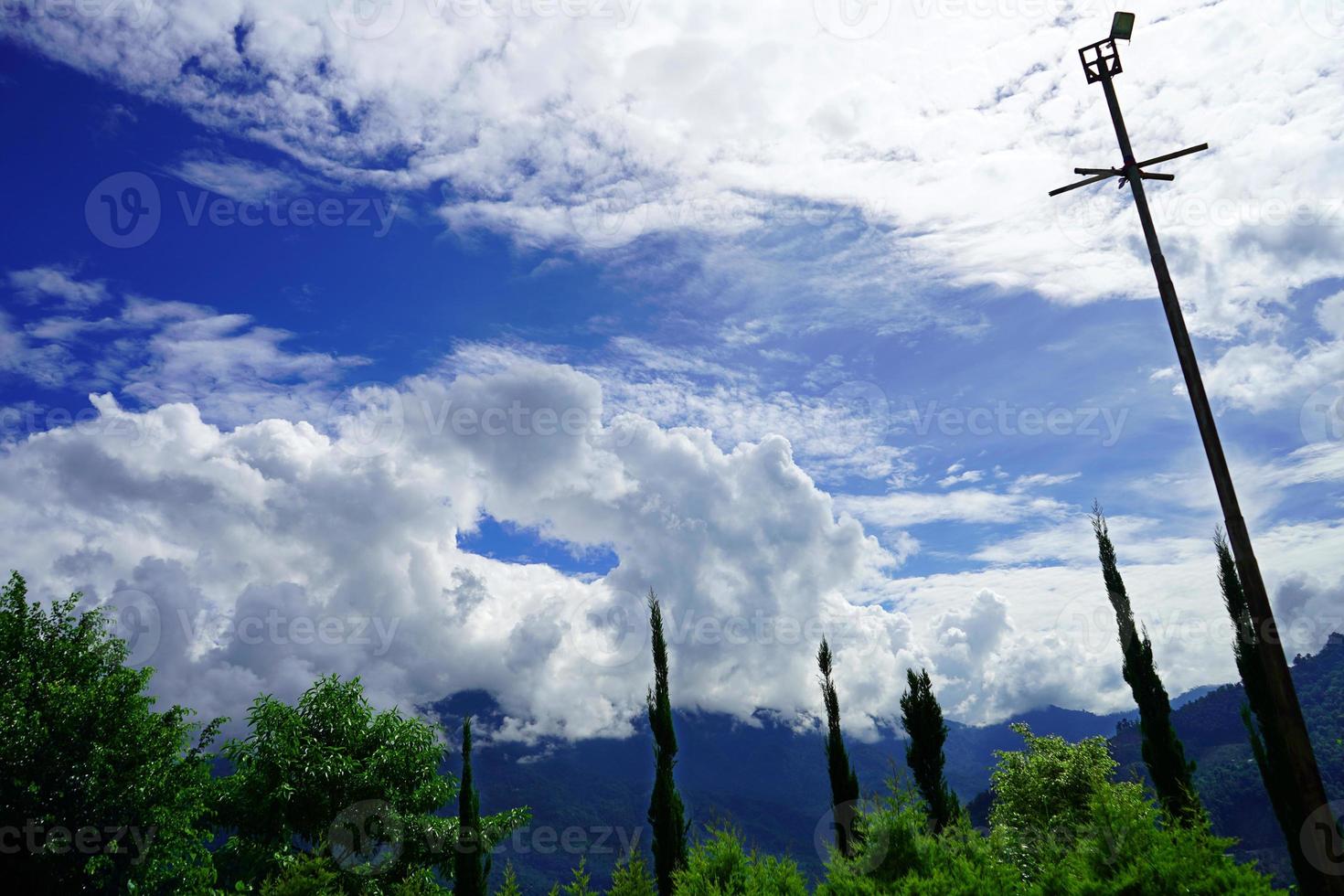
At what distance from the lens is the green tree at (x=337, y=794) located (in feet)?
86.4

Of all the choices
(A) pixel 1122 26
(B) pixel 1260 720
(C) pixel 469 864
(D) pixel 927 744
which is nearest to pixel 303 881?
(C) pixel 469 864

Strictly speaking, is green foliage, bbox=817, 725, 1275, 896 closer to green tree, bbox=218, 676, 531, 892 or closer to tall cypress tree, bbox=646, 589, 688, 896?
tall cypress tree, bbox=646, 589, 688, 896

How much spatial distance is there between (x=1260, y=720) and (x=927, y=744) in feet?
41.3

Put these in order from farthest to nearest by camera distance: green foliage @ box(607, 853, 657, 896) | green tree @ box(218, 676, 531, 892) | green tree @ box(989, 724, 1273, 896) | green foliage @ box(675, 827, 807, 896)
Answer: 1. green tree @ box(218, 676, 531, 892)
2. green foliage @ box(607, 853, 657, 896)
3. green foliage @ box(675, 827, 807, 896)
4. green tree @ box(989, 724, 1273, 896)

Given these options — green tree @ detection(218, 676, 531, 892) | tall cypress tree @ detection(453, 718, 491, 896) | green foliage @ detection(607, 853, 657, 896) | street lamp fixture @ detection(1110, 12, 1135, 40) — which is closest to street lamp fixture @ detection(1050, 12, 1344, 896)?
street lamp fixture @ detection(1110, 12, 1135, 40)

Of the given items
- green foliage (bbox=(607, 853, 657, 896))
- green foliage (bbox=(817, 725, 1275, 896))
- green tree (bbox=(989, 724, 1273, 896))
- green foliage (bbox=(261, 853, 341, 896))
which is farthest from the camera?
green foliage (bbox=(261, 853, 341, 896))

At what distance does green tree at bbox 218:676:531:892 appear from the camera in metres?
26.3

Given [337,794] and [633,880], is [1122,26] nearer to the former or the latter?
[633,880]

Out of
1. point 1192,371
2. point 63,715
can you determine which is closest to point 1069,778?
point 1192,371

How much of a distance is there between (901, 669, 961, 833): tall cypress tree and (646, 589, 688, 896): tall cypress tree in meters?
8.74

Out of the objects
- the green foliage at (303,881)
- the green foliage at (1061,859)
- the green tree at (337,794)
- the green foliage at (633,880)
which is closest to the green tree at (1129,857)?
the green foliage at (1061,859)

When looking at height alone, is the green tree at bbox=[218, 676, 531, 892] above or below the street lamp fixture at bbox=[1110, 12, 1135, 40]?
below

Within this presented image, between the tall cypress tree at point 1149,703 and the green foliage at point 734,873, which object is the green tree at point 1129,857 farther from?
the tall cypress tree at point 1149,703

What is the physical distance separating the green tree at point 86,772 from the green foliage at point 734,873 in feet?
56.8
